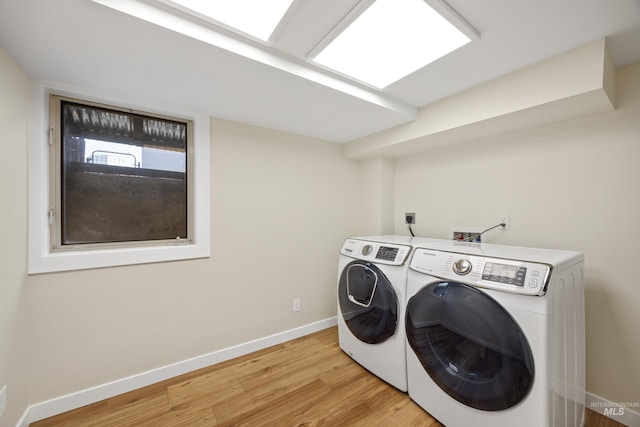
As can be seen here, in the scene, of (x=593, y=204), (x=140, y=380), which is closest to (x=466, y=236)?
(x=593, y=204)

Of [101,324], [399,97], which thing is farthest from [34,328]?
[399,97]

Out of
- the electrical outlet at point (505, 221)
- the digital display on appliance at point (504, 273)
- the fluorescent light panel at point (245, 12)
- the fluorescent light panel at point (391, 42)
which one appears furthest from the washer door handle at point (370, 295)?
the fluorescent light panel at point (245, 12)

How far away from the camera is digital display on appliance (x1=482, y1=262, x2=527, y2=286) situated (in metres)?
1.07

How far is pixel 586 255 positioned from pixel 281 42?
2115 millimetres

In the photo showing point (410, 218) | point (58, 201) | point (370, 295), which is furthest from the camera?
point (410, 218)

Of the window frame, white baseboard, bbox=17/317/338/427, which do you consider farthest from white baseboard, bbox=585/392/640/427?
the window frame

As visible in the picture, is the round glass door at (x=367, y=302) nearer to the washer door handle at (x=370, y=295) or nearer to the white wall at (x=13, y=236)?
the washer door handle at (x=370, y=295)

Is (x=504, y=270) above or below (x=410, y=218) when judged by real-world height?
below

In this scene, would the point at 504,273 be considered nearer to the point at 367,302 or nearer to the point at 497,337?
the point at 497,337

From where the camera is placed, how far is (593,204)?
1473 millimetres

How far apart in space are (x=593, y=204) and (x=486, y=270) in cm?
93

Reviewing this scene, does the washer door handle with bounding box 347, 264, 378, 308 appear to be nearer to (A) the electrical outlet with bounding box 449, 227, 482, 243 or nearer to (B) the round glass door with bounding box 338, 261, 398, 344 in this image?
(B) the round glass door with bounding box 338, 261, 398, 344

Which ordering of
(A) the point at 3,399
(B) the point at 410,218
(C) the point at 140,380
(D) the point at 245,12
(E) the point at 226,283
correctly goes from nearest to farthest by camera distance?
(D) the point at 245,12 < (A) the point at 3,399 < (C) the point at 140,380 < (E) the point at 226,283 < (B) the point at 410,218

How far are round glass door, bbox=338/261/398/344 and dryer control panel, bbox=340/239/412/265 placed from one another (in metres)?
0.06
